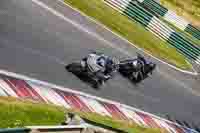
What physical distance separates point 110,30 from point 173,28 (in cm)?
807

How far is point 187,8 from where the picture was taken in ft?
174

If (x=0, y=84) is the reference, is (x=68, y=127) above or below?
below

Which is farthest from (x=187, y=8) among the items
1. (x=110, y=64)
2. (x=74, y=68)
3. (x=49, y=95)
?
(x=49, y=95)

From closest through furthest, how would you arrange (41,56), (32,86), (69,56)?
1. (32,86)
2. (41,56)
3. (69,56)

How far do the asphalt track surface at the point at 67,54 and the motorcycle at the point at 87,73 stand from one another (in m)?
0.41

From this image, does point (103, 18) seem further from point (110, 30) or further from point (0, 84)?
point (0, 84)

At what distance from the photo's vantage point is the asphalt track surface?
3098 cm

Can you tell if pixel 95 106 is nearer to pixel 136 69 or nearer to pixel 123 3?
pixel 136 69

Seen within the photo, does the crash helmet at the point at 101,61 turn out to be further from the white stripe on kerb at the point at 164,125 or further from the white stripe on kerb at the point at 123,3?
the white stripe on kerb at the point at 123,3

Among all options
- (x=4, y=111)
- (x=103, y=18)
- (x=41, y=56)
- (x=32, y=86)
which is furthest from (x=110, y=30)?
(x=4, y=111)

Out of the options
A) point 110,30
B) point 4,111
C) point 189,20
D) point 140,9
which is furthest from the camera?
point 189,20

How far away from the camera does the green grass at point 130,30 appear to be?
40.2 m

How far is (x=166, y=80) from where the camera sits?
4094 cm

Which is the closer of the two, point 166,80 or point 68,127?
point 68,127
